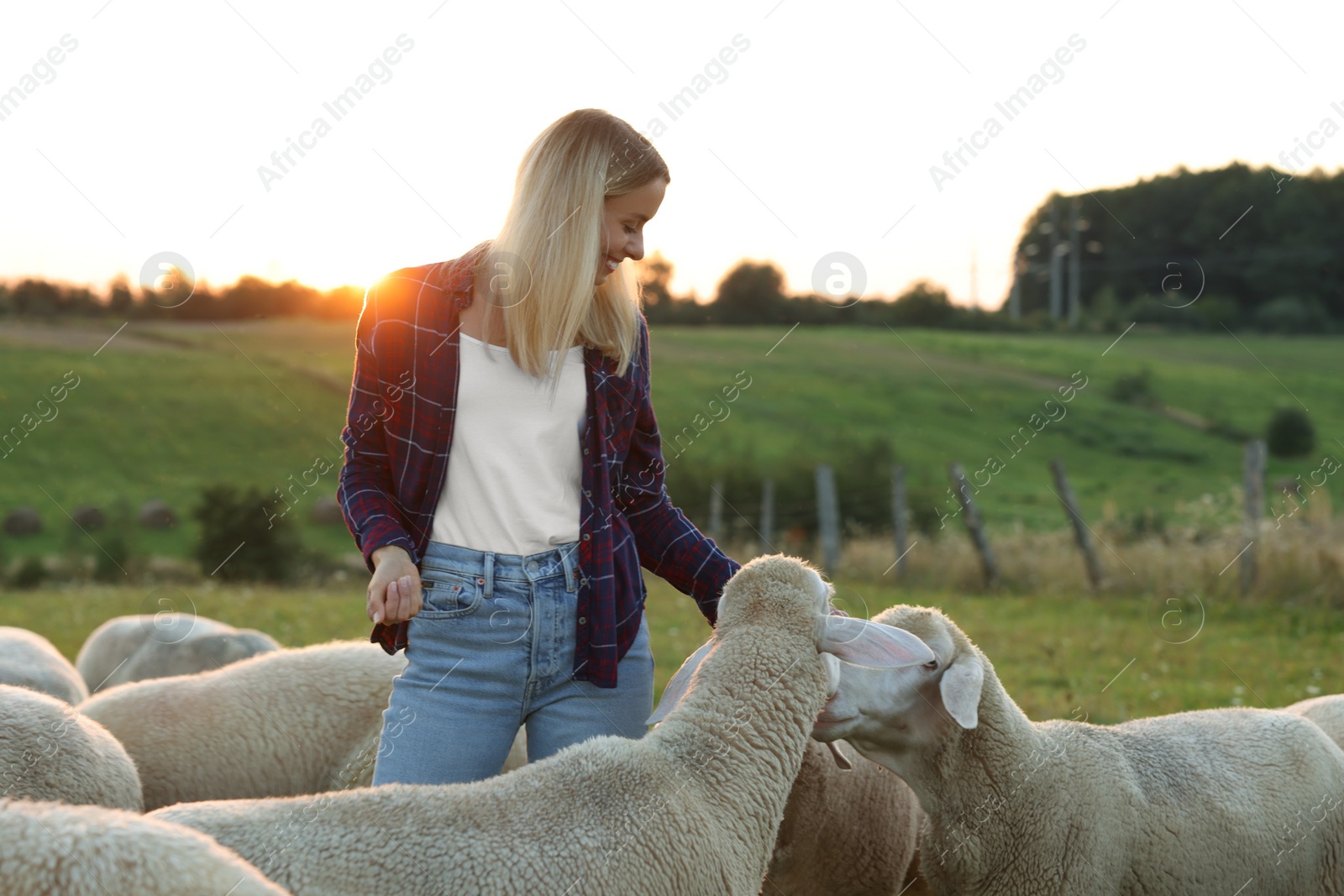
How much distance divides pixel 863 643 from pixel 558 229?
132 cm

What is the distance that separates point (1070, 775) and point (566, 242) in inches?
103

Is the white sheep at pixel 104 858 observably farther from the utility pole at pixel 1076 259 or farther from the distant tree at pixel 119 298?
the utility pole at pixel 1076 259

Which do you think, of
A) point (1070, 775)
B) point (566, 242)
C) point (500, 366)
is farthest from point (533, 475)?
point (1070, 775)

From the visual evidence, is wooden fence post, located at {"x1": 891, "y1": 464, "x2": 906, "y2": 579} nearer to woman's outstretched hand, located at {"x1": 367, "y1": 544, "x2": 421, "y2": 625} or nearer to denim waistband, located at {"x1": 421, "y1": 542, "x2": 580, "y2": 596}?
denim waistband, located at {"x1": 421, "y1": 542, "x2": 580, "y2": 596}

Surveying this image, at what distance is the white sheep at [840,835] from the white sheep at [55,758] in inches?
89.7

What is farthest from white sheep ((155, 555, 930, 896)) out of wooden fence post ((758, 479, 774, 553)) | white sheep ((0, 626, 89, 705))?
wooden fence post ((758, 479, 774, 553))

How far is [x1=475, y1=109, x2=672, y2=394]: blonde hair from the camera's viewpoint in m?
2.64

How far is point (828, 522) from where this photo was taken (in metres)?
15.8

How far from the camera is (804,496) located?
20500mm

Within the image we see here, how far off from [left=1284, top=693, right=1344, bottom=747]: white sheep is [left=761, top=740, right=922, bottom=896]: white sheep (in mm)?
1793

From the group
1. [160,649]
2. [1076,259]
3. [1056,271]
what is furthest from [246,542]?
[1076,259]

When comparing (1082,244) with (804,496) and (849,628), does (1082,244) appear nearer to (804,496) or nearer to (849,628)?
(804,496)

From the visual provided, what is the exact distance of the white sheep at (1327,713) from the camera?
4578mm

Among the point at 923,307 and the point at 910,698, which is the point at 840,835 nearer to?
the point at 910,698
